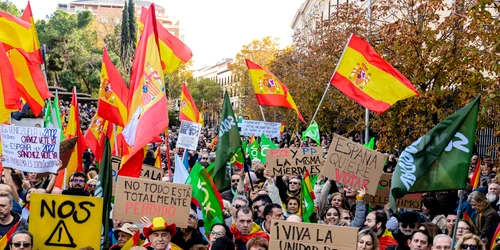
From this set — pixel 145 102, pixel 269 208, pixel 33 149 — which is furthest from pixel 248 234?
pixel 33 149

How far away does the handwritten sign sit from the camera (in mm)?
10289

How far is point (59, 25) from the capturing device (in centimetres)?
5966

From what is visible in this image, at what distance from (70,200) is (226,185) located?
3815 millimetres

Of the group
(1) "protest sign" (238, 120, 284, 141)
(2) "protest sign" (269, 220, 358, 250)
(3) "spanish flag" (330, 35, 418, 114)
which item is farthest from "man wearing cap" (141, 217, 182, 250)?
(1) "protest sign" (238, 120, 284, 141)

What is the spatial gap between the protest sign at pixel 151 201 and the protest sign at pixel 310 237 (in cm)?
147

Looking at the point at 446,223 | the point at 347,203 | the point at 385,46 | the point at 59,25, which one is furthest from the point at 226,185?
the point at 59,25

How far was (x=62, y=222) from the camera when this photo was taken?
725 centimetres

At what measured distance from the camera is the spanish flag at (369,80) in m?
12.7

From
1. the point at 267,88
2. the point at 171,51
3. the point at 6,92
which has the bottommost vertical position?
the point at 6,92

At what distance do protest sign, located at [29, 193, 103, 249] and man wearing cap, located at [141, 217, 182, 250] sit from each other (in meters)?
0.53

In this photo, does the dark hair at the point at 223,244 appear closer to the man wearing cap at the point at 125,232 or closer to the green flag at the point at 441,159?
the man wearing cap at the point at 125,232

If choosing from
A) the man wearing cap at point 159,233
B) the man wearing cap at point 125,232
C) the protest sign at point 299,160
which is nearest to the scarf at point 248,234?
the man wearing cap at point 159,233

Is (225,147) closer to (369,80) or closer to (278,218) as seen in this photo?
(278,218)

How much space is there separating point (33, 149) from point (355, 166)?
13.1 feet
